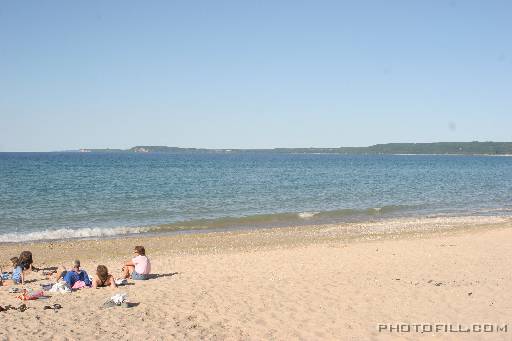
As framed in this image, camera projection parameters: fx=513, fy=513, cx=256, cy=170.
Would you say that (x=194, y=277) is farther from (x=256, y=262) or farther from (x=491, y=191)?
(x=491, y=191)

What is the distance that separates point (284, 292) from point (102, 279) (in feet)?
13.6

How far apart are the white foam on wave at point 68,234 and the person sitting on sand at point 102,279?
1059 centimetres

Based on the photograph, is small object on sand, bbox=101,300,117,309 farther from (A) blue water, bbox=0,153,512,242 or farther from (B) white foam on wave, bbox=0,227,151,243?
(A) blue water, bbox=0,153,512,242

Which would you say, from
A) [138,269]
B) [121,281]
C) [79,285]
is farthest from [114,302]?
[138,269]

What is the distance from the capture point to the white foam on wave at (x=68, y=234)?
20.9 meters

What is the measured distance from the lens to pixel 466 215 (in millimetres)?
28797

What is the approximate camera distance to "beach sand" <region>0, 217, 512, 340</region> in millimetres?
8438

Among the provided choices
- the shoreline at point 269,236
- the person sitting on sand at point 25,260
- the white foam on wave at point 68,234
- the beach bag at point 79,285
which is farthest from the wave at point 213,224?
the beach bag at point 79,285

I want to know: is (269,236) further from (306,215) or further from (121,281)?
(121,281)

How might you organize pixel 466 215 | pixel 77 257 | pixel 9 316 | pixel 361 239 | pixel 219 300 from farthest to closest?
1. pixel 466 215
2. pixel 361 239
3. pixel 77 257
4. pixel 219 300
5. pixel 9 316

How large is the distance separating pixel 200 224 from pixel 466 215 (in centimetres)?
1502

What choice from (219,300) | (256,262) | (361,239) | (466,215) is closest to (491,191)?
(466,215)

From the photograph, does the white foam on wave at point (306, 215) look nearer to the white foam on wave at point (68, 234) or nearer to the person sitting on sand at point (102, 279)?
the white foam on wave at point (68, 234)

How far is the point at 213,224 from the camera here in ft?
82.2
